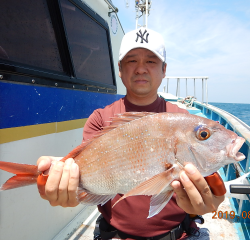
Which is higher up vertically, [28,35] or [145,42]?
[28,35]

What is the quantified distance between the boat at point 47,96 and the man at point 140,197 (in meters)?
0.44

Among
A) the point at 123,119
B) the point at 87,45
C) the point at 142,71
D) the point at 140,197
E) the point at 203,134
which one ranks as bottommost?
the point at 140,197

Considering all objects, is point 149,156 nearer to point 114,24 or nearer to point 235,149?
point 235,149

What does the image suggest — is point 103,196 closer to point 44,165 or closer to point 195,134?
point 44,165

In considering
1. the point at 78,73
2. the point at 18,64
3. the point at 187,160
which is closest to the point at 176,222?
the point at 187,160

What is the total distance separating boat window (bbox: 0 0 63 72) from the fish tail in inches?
35.8

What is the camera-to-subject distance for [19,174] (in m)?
1.35

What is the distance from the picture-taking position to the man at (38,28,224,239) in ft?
4.67

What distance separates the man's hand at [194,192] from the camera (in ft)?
Result: 4.33

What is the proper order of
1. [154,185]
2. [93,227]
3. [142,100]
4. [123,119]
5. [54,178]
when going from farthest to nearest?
[93,227], [142,100], [123,119], [54,178], [154,185]

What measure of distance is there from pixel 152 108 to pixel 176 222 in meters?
1.16

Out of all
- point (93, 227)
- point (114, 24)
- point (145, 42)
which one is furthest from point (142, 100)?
point (114, 24)

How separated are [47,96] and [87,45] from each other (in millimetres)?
1549

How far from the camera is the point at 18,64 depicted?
1727mm
